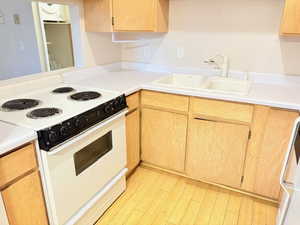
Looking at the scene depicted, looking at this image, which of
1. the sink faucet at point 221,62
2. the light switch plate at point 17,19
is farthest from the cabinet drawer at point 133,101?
the light switch plate at point 17,19

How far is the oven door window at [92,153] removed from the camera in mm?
1441

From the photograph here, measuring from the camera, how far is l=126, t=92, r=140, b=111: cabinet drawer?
193 cm

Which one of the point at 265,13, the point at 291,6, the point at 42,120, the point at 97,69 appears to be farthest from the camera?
the point at 97,69

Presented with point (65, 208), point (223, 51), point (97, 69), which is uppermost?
point (223, 51)

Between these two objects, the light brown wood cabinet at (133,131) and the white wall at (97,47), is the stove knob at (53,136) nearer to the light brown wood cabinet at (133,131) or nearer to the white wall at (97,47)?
the light brown wood cabinet at (133,131)

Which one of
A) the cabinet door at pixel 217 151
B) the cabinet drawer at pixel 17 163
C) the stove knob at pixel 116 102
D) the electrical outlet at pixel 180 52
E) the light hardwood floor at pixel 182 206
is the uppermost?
the electrical outlet at pixel 180 52

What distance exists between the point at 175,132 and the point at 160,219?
728 millimetres

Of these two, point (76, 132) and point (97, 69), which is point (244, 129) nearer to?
point (76, 132)

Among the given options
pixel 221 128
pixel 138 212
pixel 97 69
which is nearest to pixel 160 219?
pixel 138 212

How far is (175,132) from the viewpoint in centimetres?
208

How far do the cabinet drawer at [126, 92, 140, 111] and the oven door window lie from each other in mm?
361

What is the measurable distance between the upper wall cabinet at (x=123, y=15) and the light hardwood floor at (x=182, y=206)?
144 cm

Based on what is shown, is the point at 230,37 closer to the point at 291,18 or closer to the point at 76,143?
the point at 291,18

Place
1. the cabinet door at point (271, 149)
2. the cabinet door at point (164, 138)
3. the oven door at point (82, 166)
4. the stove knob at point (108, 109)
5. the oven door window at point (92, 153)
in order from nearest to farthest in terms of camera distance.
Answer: the oven door at point (82, 166) < the oven door window at point (92, 153) < the stove knob at point (108, 109) < the cabinet door at point (271, 149) < the cabinet door at point (164, 138)
